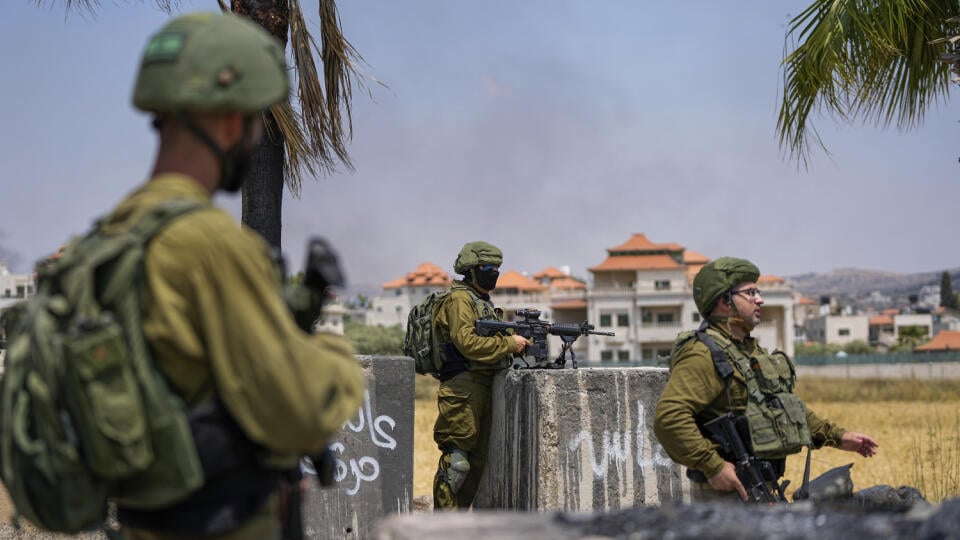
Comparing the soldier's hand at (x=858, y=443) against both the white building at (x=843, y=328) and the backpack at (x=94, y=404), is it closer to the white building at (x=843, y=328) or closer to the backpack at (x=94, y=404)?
the backpack at (x=94, y=404)

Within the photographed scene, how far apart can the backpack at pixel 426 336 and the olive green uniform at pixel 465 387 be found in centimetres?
4

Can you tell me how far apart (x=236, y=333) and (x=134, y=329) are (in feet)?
0.71

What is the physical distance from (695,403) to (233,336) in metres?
2.85

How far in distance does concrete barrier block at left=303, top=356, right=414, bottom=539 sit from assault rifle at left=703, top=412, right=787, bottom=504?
116 inches

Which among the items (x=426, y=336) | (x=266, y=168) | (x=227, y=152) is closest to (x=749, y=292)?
(x=227, y=152)

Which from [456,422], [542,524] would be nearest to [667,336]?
[456,422]

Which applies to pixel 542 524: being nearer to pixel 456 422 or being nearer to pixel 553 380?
pixel 553 380

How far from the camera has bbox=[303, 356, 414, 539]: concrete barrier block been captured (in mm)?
7070

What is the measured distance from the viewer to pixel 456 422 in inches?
300

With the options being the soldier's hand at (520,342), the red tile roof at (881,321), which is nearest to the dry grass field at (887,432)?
the soldier's hand at (520,342)

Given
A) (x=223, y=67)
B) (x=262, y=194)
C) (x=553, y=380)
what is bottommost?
(x=553, y=380)

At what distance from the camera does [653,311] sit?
79625 millimetres

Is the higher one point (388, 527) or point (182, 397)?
point (182, 397)

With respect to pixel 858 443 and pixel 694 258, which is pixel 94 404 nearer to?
pixel 858 443
